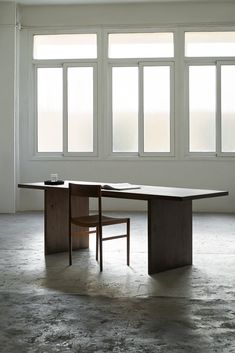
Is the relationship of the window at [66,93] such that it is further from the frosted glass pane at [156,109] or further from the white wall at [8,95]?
the frosted glass pane at [156,109]

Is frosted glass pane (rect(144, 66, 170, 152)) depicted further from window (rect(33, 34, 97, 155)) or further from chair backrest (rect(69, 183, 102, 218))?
chair backrest (rect(69, 183, 102, 218))

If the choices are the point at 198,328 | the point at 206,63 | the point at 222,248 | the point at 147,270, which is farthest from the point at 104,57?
the point at 198,328

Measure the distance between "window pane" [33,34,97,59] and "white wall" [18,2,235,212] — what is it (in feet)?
0.68

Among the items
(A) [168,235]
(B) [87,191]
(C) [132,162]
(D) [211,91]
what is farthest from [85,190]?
(D) [211,91]

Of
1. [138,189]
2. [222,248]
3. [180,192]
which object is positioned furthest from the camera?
[222,248]

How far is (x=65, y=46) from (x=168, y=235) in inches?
223

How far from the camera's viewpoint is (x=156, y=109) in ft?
30.4

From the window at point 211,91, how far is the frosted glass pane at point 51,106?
2.30m

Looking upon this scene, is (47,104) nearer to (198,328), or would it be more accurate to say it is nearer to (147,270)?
(147,270)

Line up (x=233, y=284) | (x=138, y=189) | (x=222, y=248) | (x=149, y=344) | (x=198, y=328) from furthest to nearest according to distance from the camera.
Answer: (x=222, y=248) → (x=138, y=189) → (x=233, y=284) → (x=198, y=328) → (x=149, y=344)

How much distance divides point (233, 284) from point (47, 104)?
6.12 m

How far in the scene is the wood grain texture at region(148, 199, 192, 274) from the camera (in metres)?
4.52

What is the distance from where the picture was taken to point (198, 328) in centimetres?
309

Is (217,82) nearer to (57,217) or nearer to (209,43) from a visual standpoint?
(209,43)
